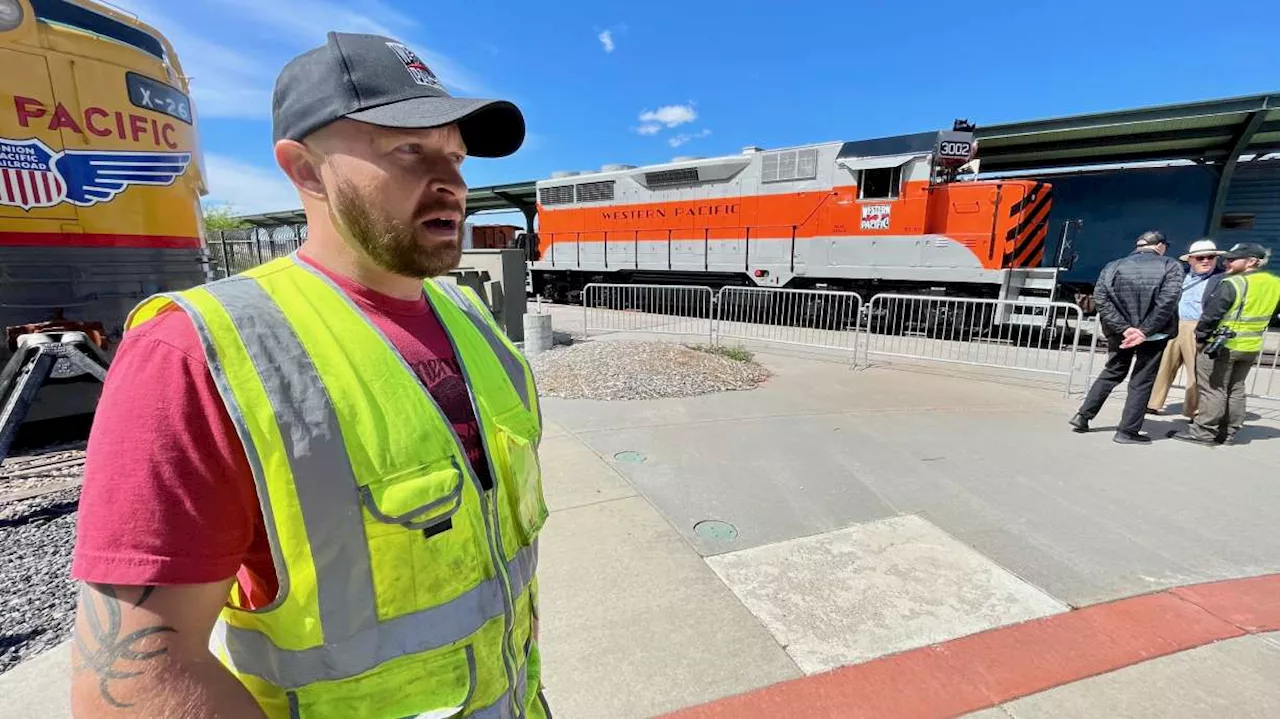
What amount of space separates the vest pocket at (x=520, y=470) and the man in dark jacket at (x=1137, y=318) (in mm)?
5583

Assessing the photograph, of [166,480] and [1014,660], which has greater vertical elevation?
[166,480]

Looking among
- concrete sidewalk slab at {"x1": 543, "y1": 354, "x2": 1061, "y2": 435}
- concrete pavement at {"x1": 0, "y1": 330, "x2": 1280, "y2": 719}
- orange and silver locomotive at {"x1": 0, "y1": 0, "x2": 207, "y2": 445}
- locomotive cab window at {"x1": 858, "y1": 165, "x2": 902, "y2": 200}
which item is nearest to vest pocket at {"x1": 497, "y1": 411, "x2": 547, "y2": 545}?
concrete pavement at {"x1": 0, "y1": 330, "x2": 1280, "y2": 719}

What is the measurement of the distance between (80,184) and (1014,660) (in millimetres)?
6206

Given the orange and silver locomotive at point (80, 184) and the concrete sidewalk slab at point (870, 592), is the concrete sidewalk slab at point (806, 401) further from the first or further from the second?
the orange and silver locomotive at point (80, 184)

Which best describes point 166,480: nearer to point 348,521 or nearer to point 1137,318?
point 348,521

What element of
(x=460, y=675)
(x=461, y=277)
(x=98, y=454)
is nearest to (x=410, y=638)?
(x=460, y=675)

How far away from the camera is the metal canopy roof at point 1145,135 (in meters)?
10.5

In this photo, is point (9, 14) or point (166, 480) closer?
point (166, 480)

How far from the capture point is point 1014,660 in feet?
7.61

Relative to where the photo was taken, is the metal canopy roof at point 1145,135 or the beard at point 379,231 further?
the metal canopy roof at point 1145,135

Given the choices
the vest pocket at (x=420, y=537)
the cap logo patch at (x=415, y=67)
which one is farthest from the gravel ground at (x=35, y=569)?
the cap logo patch at (x=415, y=67)

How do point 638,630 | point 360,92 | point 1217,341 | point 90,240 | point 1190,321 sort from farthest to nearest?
1. point 1190,321
2. point 1217,341
3. point 90,240
4. point 638,630
5. point 360,92

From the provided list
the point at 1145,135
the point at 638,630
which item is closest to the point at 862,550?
the point at 638,630

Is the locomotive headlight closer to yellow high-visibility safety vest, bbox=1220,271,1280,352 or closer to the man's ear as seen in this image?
the man's ear
